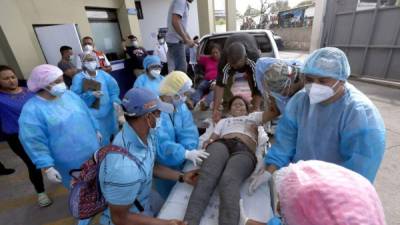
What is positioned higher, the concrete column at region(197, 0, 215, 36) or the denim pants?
the concrete column at region(197, 0, 215, 36)

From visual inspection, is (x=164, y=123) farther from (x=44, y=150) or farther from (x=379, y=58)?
(x=379, y=58)

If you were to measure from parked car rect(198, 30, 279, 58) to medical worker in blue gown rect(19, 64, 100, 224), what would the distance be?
3.39 metres

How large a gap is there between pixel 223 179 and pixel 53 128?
1.54 metres

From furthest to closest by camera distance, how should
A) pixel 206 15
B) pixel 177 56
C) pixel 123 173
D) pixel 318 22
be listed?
pixel 206 15, pixel 318 22, pixel 177 56, pixel 123 173

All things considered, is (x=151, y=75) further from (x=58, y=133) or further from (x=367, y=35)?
(x=367, y=35)

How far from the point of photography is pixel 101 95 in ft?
9.58

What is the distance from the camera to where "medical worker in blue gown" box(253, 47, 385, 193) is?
1.22m

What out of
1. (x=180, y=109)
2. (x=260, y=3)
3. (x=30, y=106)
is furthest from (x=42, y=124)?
(x=260, y=3)

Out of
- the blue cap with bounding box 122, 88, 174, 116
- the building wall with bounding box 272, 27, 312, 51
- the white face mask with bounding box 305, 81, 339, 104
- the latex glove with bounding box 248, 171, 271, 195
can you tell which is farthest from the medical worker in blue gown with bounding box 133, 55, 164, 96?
the building wall with bounding box 272, 27, 312, 51

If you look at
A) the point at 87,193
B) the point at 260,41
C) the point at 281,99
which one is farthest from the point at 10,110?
the point at 260,41

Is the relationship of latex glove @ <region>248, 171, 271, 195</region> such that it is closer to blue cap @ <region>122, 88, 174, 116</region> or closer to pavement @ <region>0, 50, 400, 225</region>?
blue cap @ <region>122, 88, 174, 116</region>

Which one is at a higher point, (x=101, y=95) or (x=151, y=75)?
(x=151, y=75)

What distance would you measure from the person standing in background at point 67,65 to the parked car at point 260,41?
256 centimetres

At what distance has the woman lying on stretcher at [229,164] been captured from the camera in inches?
61.2
